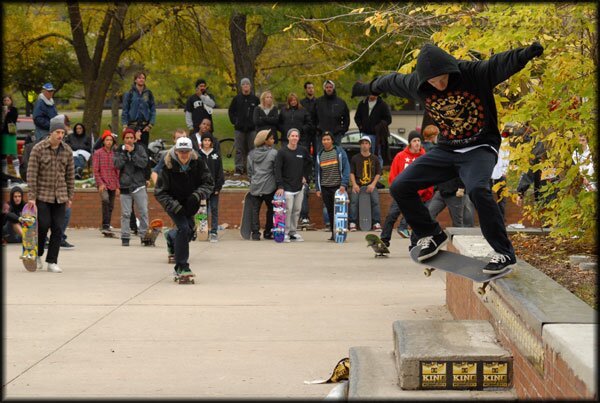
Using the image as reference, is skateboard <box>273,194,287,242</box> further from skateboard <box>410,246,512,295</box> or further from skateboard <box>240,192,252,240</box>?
skateboard <box>410,246,512,295</box>

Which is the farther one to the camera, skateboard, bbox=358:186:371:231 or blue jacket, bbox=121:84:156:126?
→ blue jacket, bbox=121:84:156:126

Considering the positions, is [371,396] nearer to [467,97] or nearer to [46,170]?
[467,97]

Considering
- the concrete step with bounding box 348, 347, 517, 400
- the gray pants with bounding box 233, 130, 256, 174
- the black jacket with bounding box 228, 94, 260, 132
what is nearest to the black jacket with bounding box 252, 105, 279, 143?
the black jacket with bounding box 228, 94, 260, 132

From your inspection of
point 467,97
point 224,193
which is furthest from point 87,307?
point 224,193

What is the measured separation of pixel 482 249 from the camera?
27.9 ft

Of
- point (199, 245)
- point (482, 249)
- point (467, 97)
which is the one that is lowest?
point (199, 245)

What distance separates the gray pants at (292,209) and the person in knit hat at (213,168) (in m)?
1.21

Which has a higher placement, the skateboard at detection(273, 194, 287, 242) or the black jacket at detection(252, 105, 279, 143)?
the black jacket at detection(252, 105, 279, 143)

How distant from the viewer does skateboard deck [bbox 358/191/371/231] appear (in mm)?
17766

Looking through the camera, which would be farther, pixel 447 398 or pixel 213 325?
pixel 213 325

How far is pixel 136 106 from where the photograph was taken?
Answer: 20156 mm

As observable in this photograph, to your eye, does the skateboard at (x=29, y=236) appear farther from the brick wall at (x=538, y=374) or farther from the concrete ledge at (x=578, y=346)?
the concrete ledge at (x=578, y=346)

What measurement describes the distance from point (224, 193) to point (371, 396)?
13.4 m

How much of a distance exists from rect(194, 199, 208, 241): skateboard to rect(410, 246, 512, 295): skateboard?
30.1 ft
